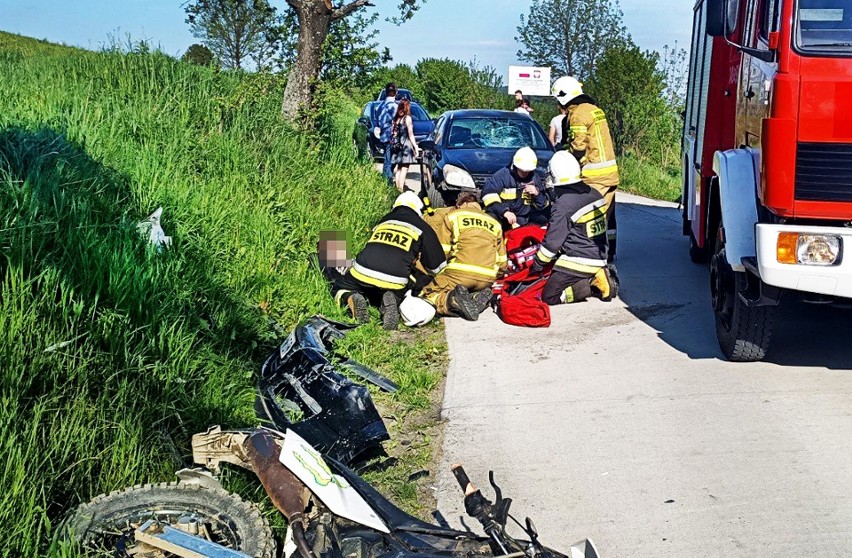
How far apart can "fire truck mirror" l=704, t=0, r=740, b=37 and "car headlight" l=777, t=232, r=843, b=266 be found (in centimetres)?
162

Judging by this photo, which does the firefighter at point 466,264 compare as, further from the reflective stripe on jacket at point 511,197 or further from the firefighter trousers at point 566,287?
the reflective stripe on jacket at point 511,197

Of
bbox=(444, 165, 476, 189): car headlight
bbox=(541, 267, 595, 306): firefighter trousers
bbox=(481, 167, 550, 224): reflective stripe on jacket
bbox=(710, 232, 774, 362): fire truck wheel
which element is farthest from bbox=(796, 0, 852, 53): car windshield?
bbox=(444, 165, 476, 189): car headlight

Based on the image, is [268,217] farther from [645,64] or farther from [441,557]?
[645,64]

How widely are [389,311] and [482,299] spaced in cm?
95

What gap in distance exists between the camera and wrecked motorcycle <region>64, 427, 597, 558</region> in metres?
3.23

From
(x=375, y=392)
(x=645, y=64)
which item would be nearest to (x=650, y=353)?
(x=375, y=392)

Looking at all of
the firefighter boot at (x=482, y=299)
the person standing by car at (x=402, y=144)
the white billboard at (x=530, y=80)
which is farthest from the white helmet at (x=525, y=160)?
the white billboard at (x=530, y=80)

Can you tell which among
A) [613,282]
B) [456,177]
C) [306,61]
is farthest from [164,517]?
[306,61]

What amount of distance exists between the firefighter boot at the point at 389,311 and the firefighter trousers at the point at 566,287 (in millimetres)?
1557

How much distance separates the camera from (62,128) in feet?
24.5

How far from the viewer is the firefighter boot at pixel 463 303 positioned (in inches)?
331

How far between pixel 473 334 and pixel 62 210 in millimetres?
3689

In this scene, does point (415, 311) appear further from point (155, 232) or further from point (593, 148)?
point (593, 148)

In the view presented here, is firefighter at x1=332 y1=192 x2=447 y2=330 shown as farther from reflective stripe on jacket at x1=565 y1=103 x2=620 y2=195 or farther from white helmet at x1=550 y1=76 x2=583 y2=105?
white helmet at x1=550 y1=76 x2=583 y2=105
